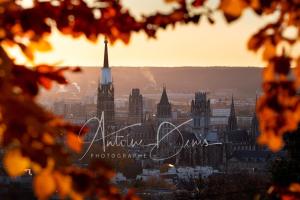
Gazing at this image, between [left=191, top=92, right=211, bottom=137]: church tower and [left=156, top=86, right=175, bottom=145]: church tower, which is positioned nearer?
[left=156, top=86, right=175, bottom=145]: church tower

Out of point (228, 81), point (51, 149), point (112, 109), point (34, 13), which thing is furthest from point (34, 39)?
point (228, 81)

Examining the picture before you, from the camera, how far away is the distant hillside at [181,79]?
11556 centimetres

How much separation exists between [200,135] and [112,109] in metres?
7.20

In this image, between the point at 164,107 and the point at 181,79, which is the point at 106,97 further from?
the point at 181,79

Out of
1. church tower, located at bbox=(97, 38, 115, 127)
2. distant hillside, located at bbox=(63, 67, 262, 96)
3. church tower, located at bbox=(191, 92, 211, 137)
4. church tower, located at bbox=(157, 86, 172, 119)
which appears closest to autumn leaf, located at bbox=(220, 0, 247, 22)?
church tower, located at bbox=(97, 38, 115, 127)

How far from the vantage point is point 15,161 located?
1525 mm

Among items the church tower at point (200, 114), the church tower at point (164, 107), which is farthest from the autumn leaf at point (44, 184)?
the church tower at point (200, 114)

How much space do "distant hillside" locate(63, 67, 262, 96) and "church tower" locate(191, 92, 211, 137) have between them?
49469 mm

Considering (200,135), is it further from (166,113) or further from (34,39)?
(34,39)

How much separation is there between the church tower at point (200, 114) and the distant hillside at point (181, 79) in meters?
49.5

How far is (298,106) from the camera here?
6.00 ft

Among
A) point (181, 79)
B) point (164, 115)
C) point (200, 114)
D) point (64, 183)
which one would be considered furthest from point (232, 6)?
point (181, 79)

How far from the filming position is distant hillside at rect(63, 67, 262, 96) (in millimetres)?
115562

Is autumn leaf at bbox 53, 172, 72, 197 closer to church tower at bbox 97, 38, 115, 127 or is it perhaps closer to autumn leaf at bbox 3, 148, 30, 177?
autumn leaf at bbox 3, 148, 30, 177
